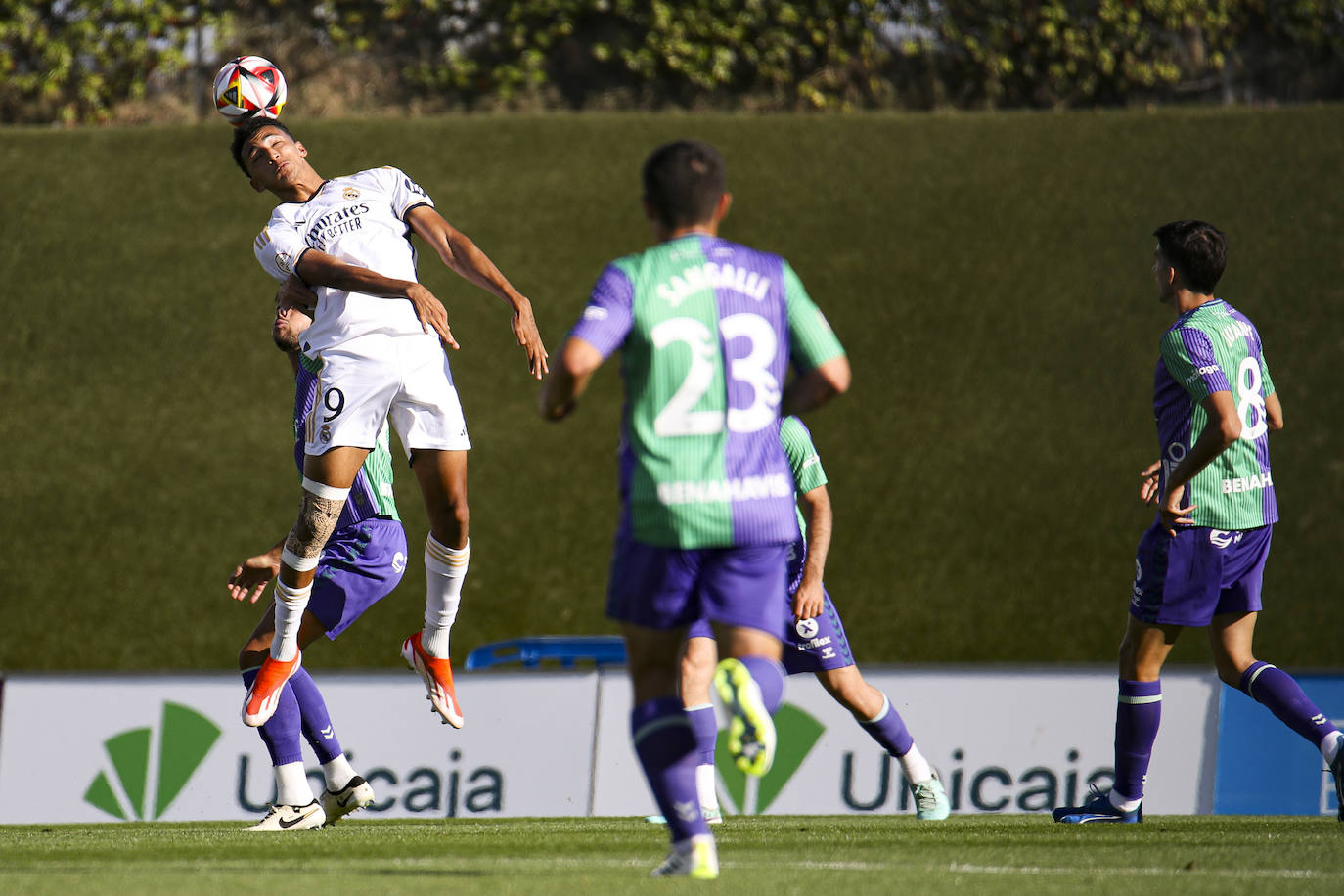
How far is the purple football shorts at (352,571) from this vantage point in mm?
5742

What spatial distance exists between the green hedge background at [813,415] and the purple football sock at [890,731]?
6053 mm

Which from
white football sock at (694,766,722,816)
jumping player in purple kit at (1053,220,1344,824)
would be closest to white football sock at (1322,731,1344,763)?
jumping player in purple kit at (1053,220,1344,824)

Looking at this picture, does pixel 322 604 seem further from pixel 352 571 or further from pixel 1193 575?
pixel 1193 575

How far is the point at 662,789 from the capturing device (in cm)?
326

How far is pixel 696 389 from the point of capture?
3.31 meters

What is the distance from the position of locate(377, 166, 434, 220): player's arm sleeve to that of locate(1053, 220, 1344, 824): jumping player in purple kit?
280 centimetres

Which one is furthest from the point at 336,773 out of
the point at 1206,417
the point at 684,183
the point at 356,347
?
the point at 1206,417

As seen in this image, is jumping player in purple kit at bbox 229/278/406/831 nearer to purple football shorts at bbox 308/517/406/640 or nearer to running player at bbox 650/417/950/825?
purple football shorts at bbox 308/517/406/640

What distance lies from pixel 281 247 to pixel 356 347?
454mm

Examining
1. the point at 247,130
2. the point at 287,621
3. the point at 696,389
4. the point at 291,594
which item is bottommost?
the point at 287,621

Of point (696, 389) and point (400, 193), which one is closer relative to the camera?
point (696, 389)

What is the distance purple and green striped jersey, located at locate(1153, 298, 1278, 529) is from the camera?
5.11 m

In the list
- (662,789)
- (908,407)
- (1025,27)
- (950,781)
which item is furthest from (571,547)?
(662,789)

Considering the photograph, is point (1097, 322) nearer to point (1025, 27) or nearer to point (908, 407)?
point (908, 407)
